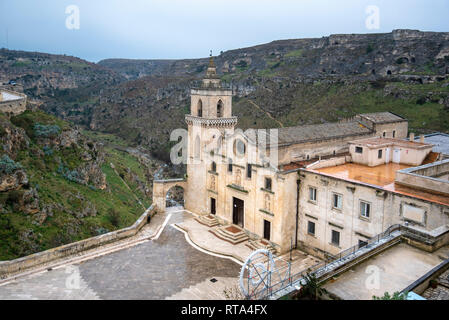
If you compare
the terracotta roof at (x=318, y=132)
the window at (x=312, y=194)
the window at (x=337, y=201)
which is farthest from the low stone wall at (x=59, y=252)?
the window at (x=337, y=201)

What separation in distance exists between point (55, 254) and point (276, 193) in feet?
51.0

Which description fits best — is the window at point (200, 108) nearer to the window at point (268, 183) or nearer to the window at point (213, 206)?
the window at point (213, 206)

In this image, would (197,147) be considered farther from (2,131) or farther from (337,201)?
(2,131)

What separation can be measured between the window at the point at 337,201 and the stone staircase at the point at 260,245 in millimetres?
5533

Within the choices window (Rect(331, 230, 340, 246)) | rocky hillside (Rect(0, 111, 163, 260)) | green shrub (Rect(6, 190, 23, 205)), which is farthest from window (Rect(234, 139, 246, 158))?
green shrub (Rect(6, 190, 23, 205))

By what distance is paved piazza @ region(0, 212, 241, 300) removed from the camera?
20047 mm

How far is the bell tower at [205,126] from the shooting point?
31391mm

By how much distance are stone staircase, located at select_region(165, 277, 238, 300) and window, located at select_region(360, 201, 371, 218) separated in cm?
899

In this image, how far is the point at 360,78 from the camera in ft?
281

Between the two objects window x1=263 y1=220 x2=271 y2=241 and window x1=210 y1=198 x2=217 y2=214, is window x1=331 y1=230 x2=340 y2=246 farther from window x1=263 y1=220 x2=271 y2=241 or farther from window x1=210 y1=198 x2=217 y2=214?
window x1=210 y1=198 x2=217 y2=214

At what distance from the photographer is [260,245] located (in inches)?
1042

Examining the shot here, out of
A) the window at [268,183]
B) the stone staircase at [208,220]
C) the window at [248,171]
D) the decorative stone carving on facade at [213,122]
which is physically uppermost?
the decorative stone carving on facade at [213,122]

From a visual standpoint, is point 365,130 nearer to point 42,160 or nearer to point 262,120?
point 42,160

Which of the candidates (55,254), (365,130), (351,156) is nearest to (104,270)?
(55,254)
